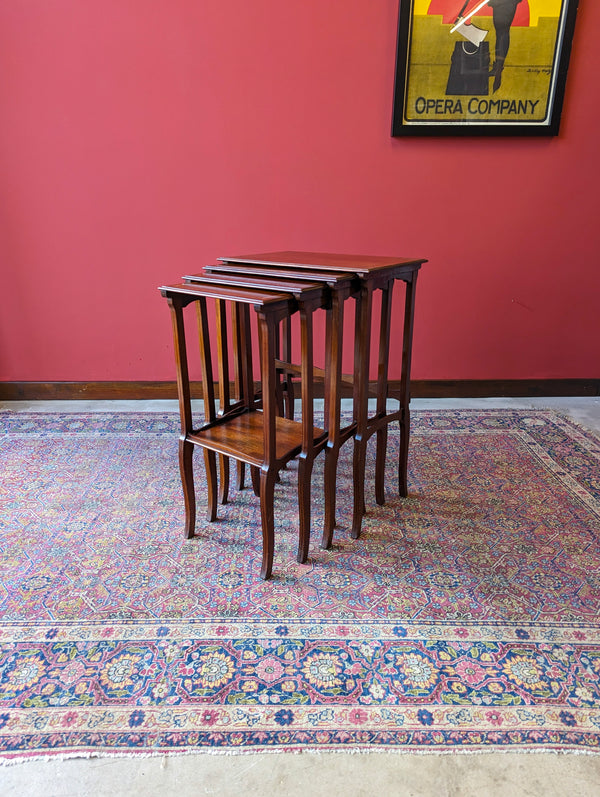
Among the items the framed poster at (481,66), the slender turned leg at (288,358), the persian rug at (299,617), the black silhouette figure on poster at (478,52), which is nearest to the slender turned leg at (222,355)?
the slender turned leg at (288,358)

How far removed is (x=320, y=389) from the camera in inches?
137

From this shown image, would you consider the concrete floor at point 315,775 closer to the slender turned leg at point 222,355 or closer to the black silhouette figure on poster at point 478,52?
the slender turned leg at point 222,355

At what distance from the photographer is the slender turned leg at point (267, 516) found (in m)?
1.64

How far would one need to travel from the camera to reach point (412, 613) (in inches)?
62.6

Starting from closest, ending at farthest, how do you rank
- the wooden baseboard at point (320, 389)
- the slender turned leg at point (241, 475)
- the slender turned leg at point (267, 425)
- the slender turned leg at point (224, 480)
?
the slender turned leg at point (267, 425) < the slender turned leg at point (224, 480) < the slender turned leg at point (241, 475) < the wooden baseboard at point (320, 389)

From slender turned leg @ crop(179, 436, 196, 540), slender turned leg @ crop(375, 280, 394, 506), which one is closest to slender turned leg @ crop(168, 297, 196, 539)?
slender turned leg @ crop(179, 436, 196, 540)

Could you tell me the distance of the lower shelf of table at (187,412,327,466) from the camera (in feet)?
5.57

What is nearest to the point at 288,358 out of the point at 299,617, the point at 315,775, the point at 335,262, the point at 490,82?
the point at 335,262

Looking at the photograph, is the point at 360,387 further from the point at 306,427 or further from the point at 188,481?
the point at 188,481

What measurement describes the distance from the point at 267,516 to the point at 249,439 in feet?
0.94

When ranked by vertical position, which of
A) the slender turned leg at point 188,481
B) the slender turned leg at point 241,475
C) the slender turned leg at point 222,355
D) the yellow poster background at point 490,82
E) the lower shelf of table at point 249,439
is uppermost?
the yellow poster background at point 490,82

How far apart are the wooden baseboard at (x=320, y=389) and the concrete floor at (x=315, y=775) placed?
2.47 meters

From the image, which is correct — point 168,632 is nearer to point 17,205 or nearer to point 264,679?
point 264,679

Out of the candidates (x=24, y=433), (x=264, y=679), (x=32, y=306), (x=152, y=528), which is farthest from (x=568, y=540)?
(x=32, y=306)
